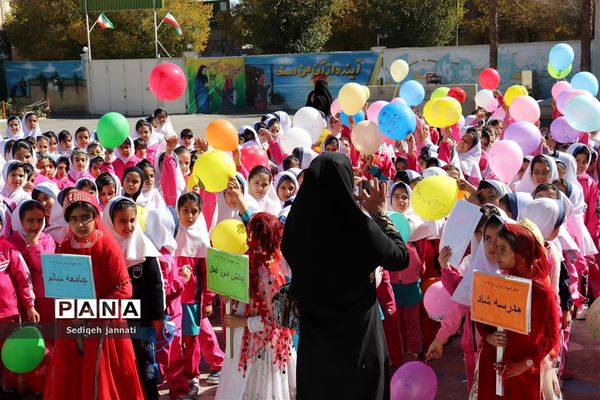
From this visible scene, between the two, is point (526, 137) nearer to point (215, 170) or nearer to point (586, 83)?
point (586, 83)

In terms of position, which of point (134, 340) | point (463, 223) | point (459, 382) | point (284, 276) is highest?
point (463, 223)

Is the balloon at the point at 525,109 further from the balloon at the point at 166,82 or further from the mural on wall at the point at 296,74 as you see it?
the mural on wall at the point at 296,74

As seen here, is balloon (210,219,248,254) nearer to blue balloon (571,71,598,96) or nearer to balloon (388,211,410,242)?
balloon (388,211,410,242)

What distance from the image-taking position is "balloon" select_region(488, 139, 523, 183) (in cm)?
664

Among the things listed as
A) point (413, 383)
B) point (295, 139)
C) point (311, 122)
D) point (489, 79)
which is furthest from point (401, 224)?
point (489, 79)

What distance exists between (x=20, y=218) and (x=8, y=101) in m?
32.5

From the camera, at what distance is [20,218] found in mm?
5164

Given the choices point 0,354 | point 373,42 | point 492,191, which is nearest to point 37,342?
point 0,354

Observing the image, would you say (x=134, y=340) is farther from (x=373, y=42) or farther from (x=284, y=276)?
(x=373, y=42)

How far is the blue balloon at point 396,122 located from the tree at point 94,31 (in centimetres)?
3191

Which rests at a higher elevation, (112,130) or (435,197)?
(112,130)

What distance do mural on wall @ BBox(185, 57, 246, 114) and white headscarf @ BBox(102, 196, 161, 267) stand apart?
29797 millimetres

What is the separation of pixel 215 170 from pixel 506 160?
267cm

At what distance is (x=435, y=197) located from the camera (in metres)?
5.11
